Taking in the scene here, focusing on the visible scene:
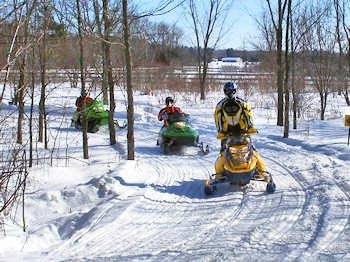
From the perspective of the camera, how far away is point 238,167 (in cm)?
880

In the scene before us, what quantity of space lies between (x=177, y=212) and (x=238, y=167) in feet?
5.21

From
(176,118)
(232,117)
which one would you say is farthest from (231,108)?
(176,118)

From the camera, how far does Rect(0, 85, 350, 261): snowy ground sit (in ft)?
19.3

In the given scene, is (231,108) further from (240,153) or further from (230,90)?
(240,153)

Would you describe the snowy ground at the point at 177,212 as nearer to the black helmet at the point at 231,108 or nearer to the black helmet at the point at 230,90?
the black helmet at the point at 231,108

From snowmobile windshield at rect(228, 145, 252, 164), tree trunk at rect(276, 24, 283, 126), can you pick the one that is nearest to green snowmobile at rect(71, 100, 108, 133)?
tree trunk at rect(276, 24, 283, 126)

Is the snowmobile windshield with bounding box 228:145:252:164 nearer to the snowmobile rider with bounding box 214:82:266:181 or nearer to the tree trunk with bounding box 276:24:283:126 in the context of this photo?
the snowmobile rider with bounding box 214:82:266:181

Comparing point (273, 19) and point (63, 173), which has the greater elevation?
point (273, 19)

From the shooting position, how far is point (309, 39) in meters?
23.3

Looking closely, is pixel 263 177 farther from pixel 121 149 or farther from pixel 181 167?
pixel 121 149

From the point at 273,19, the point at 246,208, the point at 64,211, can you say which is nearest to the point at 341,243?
the point at 246,208

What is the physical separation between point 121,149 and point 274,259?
29.4 ft

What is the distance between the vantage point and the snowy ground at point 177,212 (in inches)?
232

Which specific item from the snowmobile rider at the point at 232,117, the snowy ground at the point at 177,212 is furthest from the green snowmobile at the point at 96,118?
the snowmobile rider at the point at 232,117
